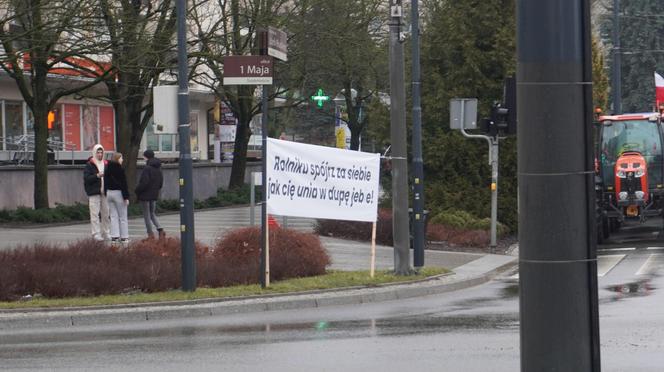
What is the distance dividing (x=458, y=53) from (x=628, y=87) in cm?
4258

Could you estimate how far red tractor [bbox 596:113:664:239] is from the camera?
1076 inches

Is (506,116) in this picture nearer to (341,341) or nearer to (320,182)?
(341,341)

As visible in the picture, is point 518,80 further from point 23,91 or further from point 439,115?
point 23,91

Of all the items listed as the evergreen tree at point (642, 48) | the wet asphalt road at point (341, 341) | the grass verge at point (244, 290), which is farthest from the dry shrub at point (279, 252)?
the evergreen tree at point (642, 48)

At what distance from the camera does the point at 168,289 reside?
15.6 m

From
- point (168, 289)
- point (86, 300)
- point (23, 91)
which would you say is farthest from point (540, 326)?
point (23, 91)

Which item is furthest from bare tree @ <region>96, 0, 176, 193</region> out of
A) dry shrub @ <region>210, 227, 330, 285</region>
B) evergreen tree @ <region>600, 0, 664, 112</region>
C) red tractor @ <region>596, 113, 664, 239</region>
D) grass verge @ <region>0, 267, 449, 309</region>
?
evergreen tree @ <region>600, 0, 664, 112</region>

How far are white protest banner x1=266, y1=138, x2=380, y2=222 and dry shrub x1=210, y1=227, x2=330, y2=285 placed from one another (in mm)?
1143

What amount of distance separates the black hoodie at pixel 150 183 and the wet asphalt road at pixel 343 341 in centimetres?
912

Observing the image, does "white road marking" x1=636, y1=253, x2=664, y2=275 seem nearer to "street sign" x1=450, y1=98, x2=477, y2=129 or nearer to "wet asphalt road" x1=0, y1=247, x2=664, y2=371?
"wet asphalt road" x1=0, y1=247, x2=664, y2=371

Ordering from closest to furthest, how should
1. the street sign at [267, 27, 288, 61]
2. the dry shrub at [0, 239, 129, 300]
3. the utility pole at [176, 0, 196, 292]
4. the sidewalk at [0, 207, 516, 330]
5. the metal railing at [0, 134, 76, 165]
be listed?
the sidewalk at [0, 207, 516, 330] < the dry shrub at [0, 239, 129, 300] < the utility pole at [176, 0, 196, 292] < the street sign at [267, 27, 288, 61] < the metal railing at [0, 134, 76, 165]

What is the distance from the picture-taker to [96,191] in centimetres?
2281

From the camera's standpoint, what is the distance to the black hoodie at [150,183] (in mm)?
23188

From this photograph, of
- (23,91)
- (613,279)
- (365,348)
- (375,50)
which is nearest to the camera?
(365,348)
